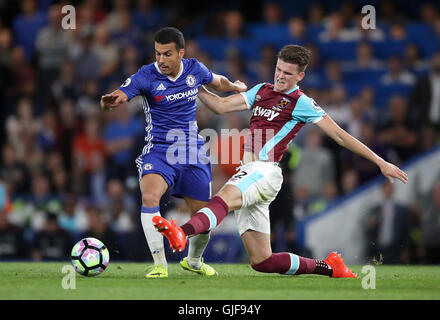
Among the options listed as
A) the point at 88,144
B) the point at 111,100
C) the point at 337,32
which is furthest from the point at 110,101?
the point at 337,32

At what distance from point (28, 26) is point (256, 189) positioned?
10097 mm

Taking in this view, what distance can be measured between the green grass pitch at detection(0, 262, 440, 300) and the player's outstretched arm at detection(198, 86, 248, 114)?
1.57m

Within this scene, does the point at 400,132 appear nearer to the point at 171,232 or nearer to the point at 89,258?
the point at 89,258

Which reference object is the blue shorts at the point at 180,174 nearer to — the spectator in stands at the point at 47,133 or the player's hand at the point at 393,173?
the player's hand at the point at 393,173

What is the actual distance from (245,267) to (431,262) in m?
3.63

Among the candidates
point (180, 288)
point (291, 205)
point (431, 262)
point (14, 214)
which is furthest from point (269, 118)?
point (14, 214)

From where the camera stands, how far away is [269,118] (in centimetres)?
727

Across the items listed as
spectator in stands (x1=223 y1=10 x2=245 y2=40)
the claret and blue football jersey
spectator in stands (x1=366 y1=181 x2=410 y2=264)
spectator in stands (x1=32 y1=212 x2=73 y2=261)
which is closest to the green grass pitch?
the claret and blue football jersey

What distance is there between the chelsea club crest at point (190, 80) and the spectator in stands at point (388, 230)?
4.63 m

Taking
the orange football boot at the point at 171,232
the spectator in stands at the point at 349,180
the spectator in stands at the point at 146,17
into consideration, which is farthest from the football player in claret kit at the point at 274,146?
the spectator in stands at the point at 146,17

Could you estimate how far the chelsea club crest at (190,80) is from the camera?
775 centimetres

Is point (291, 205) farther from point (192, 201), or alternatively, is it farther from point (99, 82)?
point (99, 82)

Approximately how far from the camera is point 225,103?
7.59 metres

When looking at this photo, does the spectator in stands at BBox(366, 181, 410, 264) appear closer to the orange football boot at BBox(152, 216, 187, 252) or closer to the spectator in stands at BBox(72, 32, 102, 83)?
the spectator in stands at BBox(72, 32, 102, 83)
